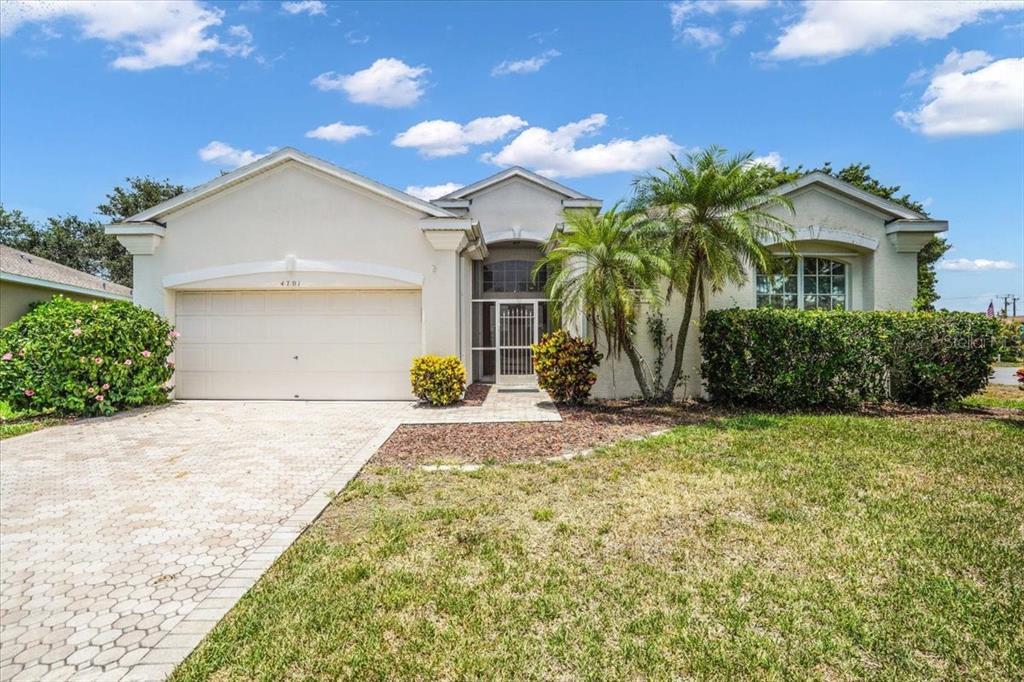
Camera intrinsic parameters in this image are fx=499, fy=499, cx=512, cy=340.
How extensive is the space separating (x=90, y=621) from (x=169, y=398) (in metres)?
10.9

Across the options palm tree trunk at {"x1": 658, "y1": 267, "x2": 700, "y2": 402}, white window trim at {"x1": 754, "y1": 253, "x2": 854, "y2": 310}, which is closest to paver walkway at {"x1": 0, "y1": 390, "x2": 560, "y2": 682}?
palm tree trunk at {"x1": 658, "y1": 267, "x2": 700, "y2": 402}

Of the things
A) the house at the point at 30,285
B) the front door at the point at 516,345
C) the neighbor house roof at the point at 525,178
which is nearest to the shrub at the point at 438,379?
the front door at the point at 516,345

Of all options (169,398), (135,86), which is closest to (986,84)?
(169,398)

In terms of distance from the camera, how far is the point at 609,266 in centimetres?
1034

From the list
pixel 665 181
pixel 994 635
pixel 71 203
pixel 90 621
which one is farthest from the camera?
pixel 71 203

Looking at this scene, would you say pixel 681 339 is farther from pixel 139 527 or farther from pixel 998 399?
pixel 139 527

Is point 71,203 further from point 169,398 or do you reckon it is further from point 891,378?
point 891,378

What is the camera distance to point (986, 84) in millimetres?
11438

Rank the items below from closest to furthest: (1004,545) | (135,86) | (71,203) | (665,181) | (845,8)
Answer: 1. (1004,545)
2. (845,8)
3. (665,181)
4. (135,86)
5. (71,203)

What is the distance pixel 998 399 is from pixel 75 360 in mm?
21931

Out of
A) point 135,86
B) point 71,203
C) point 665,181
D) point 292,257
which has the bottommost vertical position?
point 292,257

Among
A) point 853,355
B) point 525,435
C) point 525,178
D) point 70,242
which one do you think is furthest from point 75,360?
point 70,242

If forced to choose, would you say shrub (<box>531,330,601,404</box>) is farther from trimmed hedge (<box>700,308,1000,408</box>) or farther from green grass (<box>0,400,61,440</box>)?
green grass (<box>0,400,61,440</box>)

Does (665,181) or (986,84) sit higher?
(986,84)
